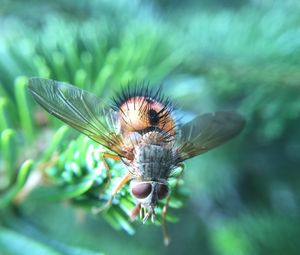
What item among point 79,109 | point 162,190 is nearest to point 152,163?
point 162,190

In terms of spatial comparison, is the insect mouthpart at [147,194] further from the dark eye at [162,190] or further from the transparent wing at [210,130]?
the transparent wing at [210,130]

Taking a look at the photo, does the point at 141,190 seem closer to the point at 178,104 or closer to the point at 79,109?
the point at 79,109

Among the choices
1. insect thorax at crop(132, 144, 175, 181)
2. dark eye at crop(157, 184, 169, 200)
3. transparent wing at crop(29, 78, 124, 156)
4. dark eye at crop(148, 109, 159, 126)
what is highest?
transparent wing at crop(29, 78, 124, 156)

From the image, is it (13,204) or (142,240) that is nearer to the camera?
(13,204)

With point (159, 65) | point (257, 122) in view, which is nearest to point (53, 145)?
point (159, 65)

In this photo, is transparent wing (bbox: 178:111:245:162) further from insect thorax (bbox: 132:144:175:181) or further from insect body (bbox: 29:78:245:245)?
insect thorax (bbox: 132:144:175:181)

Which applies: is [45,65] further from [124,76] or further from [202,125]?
[202,125]

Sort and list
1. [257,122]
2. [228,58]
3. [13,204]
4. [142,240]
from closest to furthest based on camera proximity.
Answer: [13,204] < [228,58] < [257,122] < [142,240]

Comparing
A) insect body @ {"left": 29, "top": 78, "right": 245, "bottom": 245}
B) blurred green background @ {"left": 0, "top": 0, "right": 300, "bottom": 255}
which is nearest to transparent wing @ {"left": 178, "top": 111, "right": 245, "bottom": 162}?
insect body @ {"left": 29, "top": 78, "right": 245, "bottom": 245}

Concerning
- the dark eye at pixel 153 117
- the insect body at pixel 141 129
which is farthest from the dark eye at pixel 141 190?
the dark eye at pixel 153 117

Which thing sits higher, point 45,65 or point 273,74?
point 45,65
